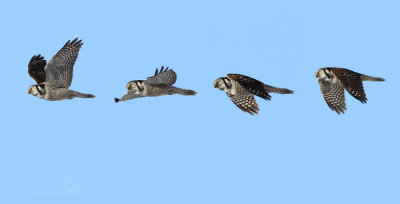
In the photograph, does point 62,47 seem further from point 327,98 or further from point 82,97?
point 327,98

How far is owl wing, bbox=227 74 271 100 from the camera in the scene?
63.9ft

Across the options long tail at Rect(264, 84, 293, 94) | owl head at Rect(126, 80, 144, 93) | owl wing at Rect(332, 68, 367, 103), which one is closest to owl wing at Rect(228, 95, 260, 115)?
long tail at Rect(264, 84, 293, 94)

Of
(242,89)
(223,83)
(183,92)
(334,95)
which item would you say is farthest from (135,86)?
(334,95)

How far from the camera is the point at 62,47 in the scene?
20984 mm

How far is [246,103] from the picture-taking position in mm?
20812

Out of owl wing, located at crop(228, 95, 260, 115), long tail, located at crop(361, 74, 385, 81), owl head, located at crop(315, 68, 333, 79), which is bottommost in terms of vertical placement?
owl wing, located at crop(228, 95, 260, 115)

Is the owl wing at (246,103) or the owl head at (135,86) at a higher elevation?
the owl head at (135,86)

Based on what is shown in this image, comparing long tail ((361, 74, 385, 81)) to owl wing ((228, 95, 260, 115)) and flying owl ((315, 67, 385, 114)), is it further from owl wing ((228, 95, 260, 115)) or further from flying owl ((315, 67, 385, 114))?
owl wing ((228, 95, 260, 115))

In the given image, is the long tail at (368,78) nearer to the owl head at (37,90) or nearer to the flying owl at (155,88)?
the flying owl at (155,88)

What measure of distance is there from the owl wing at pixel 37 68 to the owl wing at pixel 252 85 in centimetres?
577

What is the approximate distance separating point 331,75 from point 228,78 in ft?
9.51

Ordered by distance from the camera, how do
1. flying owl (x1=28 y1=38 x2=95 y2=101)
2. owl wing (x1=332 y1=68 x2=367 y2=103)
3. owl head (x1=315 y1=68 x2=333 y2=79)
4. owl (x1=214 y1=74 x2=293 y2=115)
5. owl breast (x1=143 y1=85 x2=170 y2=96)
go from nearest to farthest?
owl wing (x1=332 y1=68 x2=367 y2=103)
owl (x1=214 y1=74 x2=293 y2=115)
owl breast (x1=143 y1=85 x2=170 y2=96)
flying owl (x1=28 y1=38 x2=95 y2=101)
owl head (x1=315 y1=68 x2=333 y2=79)

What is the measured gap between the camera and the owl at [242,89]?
20.2 m

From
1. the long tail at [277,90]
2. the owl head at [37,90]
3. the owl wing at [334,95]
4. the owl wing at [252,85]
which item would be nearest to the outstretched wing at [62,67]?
the owl head at [37,90]
